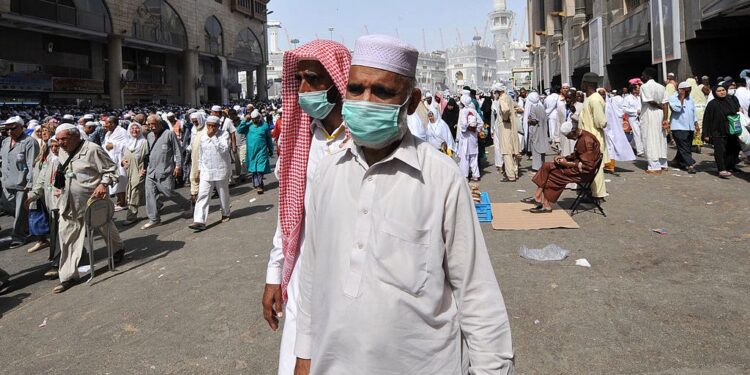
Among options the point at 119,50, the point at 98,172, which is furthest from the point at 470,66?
the point at 98,172

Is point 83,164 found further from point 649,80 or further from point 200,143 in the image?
point 649,80

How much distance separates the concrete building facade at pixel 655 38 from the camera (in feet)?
38.7

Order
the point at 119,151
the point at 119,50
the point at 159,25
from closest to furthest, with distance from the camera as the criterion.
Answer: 1. the point at 119,151
2. the point at 119,50
3. the point at 159,25

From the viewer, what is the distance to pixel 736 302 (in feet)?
12.1

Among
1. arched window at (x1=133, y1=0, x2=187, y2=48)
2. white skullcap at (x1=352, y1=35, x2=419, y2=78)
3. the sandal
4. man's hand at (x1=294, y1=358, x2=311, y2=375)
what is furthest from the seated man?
arched window at (x1=133, y1=0, x2=187, y2=48)

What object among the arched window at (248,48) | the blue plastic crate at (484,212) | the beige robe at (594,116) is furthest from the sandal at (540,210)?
the arched window at (248,48)

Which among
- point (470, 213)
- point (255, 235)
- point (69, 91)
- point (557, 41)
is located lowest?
point (255, 235)

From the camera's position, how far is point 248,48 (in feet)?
159

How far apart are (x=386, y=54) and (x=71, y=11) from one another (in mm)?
30497

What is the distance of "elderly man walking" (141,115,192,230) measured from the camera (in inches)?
310

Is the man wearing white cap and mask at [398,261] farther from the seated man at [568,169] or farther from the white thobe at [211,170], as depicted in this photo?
the white thobe at [211,170]

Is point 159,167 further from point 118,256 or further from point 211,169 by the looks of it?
point 118,256

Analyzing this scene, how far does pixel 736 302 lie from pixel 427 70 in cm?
12548

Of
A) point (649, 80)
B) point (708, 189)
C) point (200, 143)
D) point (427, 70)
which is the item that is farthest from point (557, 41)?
point (427, 70)
